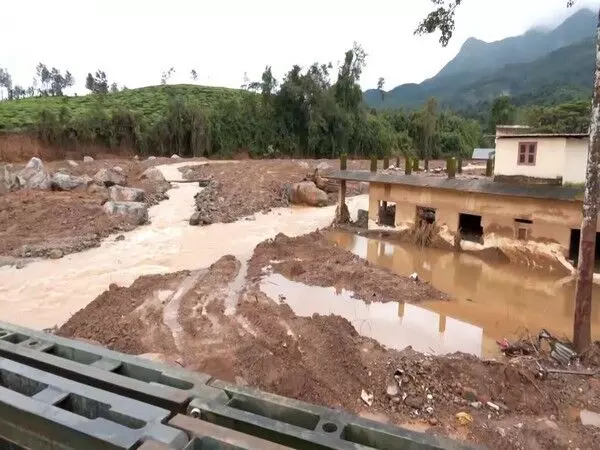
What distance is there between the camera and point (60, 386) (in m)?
3.17

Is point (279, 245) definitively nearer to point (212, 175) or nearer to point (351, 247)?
point (351, 247)

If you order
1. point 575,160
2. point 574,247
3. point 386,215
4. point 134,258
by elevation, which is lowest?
point 134,258

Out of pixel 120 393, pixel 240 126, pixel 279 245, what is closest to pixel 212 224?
pixel 279 245

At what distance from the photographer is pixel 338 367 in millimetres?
7398

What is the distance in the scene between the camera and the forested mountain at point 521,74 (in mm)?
89188

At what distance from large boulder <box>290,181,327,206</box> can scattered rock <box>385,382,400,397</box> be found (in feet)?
65.7

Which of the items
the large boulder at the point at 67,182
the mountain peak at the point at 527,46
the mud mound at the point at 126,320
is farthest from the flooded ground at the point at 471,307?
the mountain peak at the point at 527,46

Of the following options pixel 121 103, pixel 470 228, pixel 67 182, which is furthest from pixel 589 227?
pixel 121 103

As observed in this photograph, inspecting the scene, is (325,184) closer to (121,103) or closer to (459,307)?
(459,307)

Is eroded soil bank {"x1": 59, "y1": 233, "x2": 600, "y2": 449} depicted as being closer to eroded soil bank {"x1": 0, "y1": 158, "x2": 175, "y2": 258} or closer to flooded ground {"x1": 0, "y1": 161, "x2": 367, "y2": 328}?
flooded ground {"x1": 0, "y1": 161, "x2": 367, "y2": 328}

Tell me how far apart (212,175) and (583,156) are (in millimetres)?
22381

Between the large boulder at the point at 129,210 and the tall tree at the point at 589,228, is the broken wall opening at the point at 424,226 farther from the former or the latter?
the large boulder at the point at 129,210

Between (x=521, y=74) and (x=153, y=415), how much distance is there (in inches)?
5761

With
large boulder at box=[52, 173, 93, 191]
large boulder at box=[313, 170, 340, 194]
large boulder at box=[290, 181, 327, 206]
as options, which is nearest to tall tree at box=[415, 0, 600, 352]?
large boulder at box=[290, 181, 327, 206]
